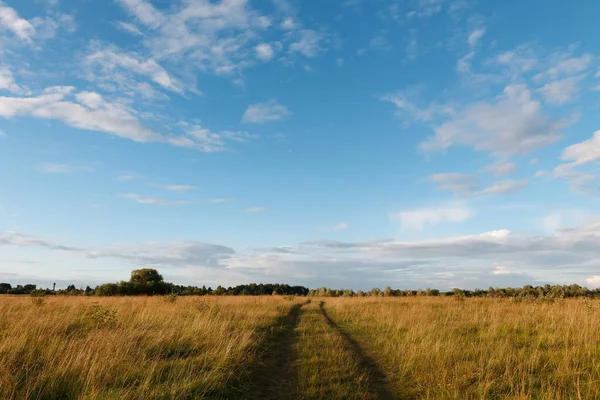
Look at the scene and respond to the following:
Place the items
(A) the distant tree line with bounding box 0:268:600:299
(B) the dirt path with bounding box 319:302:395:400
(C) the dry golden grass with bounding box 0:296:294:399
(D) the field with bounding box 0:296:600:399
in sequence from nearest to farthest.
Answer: (C) the dry golden grass with bounding box 0:296:294:399, (D) the field with bounding box 0:296:600:399, (B) the dirt path with bounding box 319:302:395:400, (A) the distant tree line with bounding box 0:268:600:299

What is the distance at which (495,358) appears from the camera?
29.5 ft

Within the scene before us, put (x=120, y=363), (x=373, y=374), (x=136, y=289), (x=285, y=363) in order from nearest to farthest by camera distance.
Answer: (x=120, y=363) → (x=373, y=374) → (x=285, y=363) → (x=136, y=289)

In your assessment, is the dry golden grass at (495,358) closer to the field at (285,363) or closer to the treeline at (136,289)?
the field at (285,363)

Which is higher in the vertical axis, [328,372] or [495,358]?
[495,358]

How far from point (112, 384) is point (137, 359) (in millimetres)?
1577

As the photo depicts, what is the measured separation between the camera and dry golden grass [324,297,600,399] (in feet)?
23.4

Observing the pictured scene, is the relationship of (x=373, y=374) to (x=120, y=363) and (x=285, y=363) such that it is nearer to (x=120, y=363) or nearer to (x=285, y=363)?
(x=285, y=363)

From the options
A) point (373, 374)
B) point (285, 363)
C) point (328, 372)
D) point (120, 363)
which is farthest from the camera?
point (285, 363)

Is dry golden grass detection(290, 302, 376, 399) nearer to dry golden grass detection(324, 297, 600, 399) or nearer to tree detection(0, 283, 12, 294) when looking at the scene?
dry golden grass detection(324, 297, 600, 399)

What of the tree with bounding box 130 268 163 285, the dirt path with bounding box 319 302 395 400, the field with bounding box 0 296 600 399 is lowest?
the dirt path with bounding box 319 302 395 400

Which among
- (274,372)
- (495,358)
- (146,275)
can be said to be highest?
(146,275)

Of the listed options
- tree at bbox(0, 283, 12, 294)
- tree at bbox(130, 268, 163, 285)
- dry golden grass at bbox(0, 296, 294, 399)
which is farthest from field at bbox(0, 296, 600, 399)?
tree at bbox(0, 283, 12, 294)

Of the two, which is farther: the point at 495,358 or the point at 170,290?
the point at 170,290

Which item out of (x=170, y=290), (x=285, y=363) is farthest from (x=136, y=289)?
(x=285, y=363)
